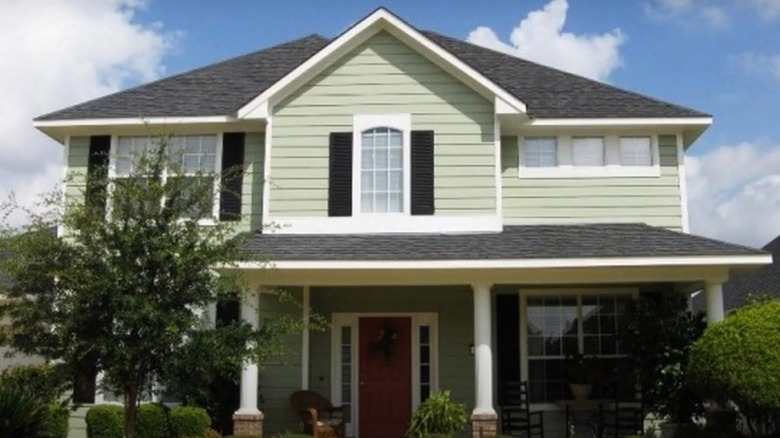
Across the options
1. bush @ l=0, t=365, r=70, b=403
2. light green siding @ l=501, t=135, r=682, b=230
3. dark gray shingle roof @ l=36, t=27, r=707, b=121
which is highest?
dark gray shingle roof @ l=36, t=27, r=707, b=121

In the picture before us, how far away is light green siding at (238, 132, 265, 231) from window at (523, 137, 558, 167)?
468 cm

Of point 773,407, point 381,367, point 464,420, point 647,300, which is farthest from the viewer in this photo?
point 381,367

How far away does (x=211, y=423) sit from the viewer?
1491 cm

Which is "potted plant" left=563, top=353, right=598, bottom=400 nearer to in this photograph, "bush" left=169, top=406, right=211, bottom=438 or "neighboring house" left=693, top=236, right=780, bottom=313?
"bush" left=169, top=406, right=211, bottom=438

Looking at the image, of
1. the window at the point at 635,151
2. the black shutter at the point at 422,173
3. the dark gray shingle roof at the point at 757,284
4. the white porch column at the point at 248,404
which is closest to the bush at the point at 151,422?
the white porch column at the point at 248,404

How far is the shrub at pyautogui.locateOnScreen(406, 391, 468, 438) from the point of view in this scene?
1384 centimetres

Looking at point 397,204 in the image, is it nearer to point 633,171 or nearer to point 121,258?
point 633,171

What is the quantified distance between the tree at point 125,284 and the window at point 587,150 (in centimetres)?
797

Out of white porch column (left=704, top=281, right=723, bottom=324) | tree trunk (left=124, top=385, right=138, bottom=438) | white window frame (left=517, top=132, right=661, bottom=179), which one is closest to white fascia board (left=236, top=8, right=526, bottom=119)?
white window frame (left=517, top=132, right=661, bottom=179)

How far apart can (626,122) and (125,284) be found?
9623mm

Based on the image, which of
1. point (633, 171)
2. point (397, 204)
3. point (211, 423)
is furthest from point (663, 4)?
point (211, 423)

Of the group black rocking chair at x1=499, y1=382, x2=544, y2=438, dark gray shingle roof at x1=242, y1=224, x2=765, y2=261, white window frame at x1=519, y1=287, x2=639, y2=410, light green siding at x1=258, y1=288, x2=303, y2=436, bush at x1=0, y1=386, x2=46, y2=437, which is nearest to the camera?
bush at x1=0, y1=386, x2=46, y2=437

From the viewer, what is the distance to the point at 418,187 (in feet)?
51.0

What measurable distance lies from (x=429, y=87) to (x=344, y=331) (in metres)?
4.50
